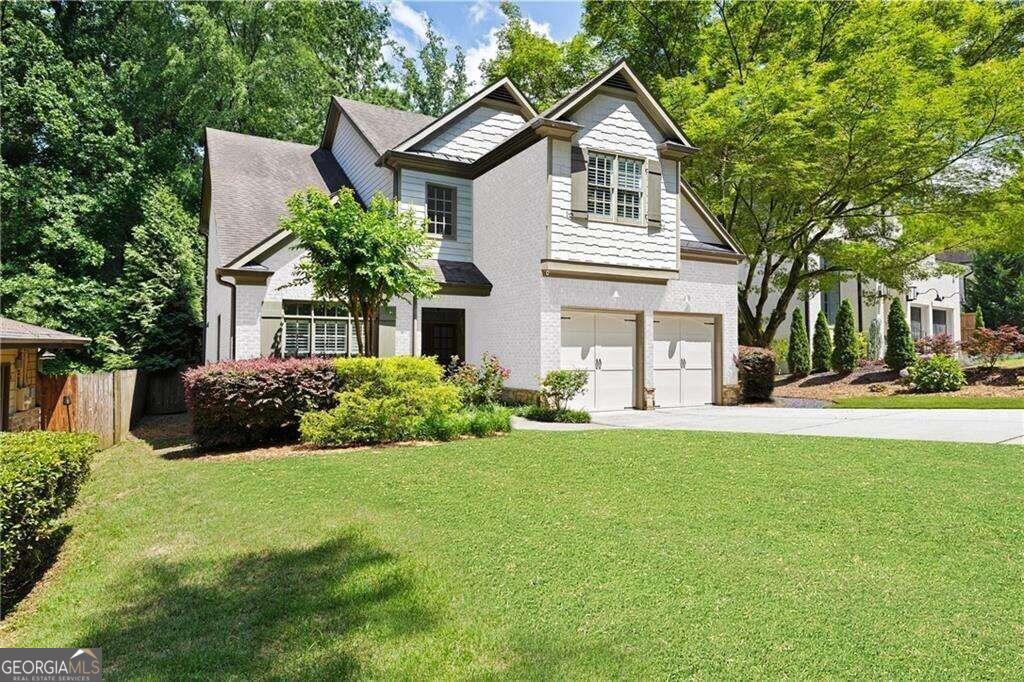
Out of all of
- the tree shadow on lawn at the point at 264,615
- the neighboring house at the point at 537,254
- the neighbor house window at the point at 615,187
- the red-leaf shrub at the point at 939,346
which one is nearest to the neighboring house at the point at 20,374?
the neighboring house at the point at 537,254

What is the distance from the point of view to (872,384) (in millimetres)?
19266

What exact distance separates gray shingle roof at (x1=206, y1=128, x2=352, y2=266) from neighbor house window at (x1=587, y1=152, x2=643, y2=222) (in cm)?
866

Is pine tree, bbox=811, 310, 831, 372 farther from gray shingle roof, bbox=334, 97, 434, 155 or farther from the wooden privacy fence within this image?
the wooden privacy fence

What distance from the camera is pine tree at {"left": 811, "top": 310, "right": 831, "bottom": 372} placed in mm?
23691

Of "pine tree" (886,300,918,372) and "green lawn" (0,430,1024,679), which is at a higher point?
"pine tree" (886,300,918,372)

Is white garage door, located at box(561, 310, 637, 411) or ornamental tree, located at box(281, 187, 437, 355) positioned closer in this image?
ornamental tree, located at box(281, 187, 437, 355)

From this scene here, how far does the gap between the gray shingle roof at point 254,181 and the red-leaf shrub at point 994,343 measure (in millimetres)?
21498

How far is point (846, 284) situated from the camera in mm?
28078

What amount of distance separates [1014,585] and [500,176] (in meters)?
13.7

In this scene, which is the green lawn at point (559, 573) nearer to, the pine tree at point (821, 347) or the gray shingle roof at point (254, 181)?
the gray shingle roof at point (254, 181)

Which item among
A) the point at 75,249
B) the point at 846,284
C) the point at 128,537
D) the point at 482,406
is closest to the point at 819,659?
the point at 128,537

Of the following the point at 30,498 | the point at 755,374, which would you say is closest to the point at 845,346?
the point at 755,374

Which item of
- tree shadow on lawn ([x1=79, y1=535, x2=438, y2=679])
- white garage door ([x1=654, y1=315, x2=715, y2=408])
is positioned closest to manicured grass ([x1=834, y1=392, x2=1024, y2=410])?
white garage door ([x1=654, y1=315, x2=715, y2=408])

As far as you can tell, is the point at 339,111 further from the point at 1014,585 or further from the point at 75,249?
the point at 1014,585
